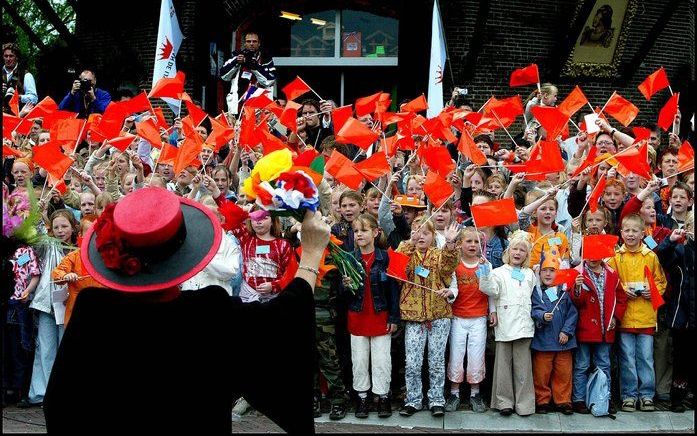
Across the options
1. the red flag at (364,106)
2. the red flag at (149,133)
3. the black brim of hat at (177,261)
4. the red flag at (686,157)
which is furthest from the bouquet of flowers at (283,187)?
the red flag at (364,106)

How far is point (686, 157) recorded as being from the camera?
28.5 ft

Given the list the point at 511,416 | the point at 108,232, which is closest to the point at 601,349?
the point at 511,416

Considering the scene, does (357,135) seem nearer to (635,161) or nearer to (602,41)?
(635,161)

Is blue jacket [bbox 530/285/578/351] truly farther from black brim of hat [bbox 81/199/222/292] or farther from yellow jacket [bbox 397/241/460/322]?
black brim of hat [bbox 81/199/222/292]

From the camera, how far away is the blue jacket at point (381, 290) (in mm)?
8008

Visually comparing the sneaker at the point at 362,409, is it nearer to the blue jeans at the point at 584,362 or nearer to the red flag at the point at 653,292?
the blue jeans at the point at 584,362

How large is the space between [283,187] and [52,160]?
18.4 ft

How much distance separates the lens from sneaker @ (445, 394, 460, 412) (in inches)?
318

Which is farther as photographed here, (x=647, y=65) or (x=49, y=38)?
(x=49, y=38)

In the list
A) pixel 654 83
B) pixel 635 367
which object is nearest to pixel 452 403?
pixel 635 367

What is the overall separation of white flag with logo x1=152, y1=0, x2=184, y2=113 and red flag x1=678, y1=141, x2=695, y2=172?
632 cm

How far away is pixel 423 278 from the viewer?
803 cm

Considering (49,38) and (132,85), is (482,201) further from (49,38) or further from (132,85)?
(49,38)

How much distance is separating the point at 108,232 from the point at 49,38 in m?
21.1
